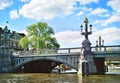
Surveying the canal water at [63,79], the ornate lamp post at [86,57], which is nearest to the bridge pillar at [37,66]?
the ornate lamp post at [86,57]

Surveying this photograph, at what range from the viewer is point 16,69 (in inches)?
2598

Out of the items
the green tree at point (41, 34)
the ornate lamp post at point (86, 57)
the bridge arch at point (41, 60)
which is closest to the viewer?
the ornate lamp post at point (86, 57)

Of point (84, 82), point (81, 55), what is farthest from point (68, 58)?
point (84, 82)

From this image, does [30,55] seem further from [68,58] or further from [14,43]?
[14,43]

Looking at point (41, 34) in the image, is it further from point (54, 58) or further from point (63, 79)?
point (63, 79)

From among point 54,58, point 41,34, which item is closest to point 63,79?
point 54,58

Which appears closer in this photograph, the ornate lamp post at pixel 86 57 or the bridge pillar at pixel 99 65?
the ornate lamp post at pixel 86 57

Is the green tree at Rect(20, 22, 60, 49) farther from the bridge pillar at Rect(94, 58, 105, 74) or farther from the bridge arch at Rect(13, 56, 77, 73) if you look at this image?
the bridge pillar at Rect(94, 58, 105, 74)

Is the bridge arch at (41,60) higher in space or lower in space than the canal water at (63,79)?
higher

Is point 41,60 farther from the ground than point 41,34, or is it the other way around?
point 41,34

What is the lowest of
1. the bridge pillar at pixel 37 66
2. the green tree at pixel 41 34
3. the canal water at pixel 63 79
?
the canal water at pixel 63 79

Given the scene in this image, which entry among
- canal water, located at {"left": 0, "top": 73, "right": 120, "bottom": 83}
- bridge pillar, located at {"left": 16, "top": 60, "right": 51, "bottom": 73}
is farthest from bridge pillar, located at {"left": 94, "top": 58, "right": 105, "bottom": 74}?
bridge pillar, located at {"left": 16, "top": 60, "right": 51, "bottom": 73}

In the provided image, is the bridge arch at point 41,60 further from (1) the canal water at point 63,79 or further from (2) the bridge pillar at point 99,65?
(1) the canal water at point 63,79

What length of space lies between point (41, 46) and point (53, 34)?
586 centimetres
